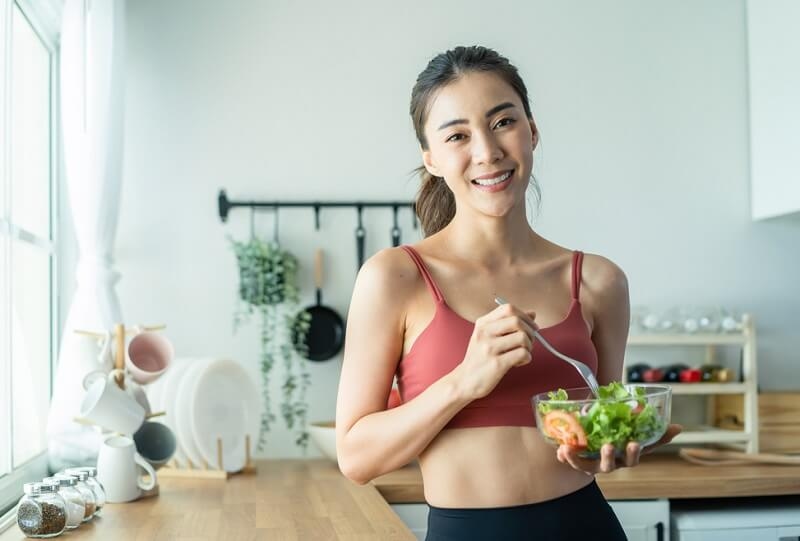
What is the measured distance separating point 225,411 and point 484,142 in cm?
141

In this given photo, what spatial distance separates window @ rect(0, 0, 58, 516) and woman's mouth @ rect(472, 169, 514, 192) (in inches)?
45.2

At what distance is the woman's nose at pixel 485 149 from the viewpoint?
109cm

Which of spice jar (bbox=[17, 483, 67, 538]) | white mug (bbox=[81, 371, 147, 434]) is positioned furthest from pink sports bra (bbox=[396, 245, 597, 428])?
white mug (bbox=[81, 371, 147, 434])

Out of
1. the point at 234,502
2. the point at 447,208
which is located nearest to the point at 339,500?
the point at 234,502

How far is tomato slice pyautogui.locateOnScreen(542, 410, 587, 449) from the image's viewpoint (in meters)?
0.99

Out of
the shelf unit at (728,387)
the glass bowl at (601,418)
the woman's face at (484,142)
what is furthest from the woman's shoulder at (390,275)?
the shelf unit at (728,387)

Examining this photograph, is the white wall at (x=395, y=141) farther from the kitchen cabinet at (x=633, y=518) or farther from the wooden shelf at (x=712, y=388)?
the kitchen cabinet at (x=633, y=518)

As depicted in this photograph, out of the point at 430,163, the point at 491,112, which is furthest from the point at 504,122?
the point at 430,163

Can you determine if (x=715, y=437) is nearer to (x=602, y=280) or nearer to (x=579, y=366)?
(x=602, y=280)

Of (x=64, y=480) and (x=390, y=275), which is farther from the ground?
(x=390, y=275)

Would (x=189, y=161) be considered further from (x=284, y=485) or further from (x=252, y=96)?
(x=284, y=485)

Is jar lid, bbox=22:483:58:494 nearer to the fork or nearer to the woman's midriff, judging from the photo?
the woman's midriff

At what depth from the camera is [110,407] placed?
189 cm

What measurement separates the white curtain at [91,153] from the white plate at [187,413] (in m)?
0.21
